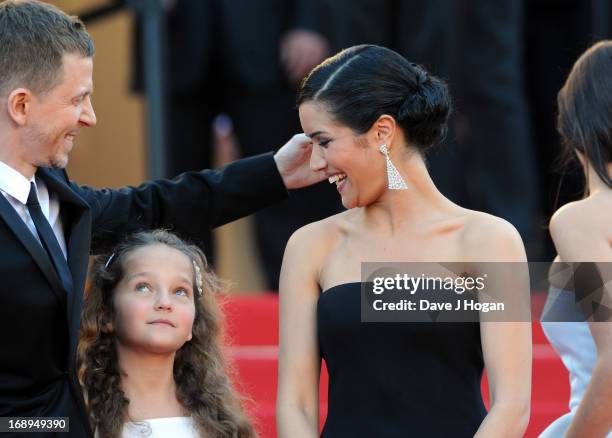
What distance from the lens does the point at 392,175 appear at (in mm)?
3035

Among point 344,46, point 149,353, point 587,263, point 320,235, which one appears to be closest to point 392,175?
point 320,235

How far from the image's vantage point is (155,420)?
319 cm

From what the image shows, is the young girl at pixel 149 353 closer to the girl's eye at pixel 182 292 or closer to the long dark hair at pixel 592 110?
the girl's eye at pixel 182 292

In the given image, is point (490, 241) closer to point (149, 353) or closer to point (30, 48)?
point (149, 353)

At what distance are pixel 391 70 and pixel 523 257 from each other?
529 millimetres

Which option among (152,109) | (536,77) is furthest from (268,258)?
(536,77)

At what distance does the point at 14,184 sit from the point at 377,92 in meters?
0.85

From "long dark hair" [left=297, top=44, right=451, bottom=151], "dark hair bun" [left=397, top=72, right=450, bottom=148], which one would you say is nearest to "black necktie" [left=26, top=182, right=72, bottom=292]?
"long dark hair" [left=297, top=44, right=451, bottom=151]

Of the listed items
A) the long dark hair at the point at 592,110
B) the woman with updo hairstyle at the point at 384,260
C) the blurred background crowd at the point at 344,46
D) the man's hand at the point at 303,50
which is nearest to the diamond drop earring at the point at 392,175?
the woman with updo hairstyle at the point at 384,260

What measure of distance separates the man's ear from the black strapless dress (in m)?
0.83

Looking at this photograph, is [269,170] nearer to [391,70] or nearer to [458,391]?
[391,70]

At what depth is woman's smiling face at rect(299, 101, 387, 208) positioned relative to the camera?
3.03 meters

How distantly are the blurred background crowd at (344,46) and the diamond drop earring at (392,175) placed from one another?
2.45 meters

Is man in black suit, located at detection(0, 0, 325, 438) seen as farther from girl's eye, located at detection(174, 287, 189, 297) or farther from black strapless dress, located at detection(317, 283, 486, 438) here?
black strapless dress, located at detection(317, 283, 486, 438)
